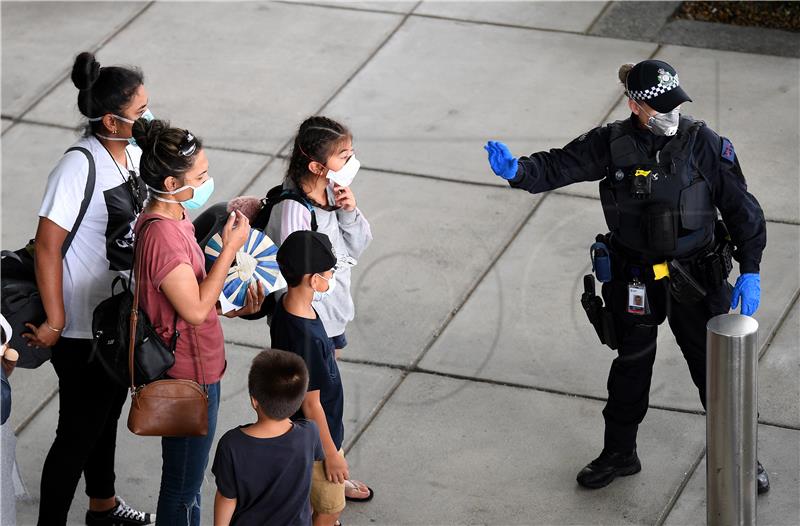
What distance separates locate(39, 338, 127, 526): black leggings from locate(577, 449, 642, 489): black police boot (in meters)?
1.86

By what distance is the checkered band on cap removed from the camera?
451 cm

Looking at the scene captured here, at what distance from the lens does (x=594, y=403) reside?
18.2ft

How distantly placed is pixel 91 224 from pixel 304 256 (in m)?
0.81

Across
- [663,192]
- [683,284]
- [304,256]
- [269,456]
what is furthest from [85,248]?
[683,284]

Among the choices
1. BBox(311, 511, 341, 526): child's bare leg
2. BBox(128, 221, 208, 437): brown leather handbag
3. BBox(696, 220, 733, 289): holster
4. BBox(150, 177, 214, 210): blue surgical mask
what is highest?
BBox(150, 177, 214, 210): blue surgical mask

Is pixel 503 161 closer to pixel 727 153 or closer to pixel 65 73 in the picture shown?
pixel 727 153

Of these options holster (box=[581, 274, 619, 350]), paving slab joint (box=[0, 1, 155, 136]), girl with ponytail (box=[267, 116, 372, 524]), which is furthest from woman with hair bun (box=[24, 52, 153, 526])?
paving slab joint (box=[0, 1, 155, 136])

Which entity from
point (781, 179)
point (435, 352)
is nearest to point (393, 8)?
point (781, 179)

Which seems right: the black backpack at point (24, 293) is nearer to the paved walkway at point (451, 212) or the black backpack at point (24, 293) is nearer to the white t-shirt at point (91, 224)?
the white t-shirt at point (91, 224)

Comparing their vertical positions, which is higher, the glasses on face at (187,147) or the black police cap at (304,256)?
the glasses on face at (187,147)

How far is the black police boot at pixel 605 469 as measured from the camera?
5039mm

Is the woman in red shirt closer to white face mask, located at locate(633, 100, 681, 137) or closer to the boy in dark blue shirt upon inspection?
the boy in dark blue shirt

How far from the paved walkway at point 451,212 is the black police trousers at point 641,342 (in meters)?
0.28

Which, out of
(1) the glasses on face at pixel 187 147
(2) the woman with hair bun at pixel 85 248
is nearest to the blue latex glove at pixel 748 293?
(1) the glasses on face at pixel 187 147
